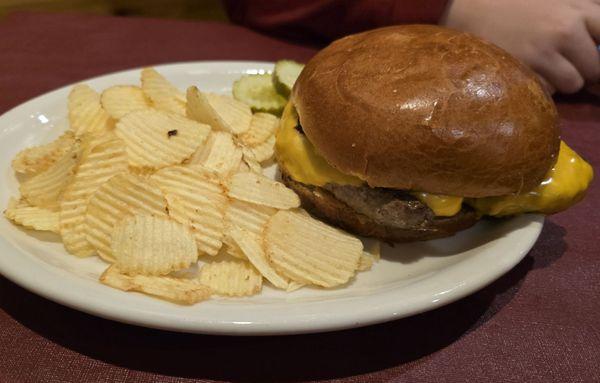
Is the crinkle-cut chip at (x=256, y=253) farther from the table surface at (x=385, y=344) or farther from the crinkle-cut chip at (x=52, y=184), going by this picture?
the crinkle-cut chip at (x=52, y=184)

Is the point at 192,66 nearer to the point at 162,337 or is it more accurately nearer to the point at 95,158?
the point at 95,158

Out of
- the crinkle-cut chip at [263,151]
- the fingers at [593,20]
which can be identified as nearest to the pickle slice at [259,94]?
the crinkle-cut chip at [263,151]

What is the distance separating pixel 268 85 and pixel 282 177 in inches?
24.4

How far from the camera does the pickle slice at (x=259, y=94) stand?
1994mm

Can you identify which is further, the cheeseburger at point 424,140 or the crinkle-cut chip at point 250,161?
the crinkle-cut chip at point 250,161

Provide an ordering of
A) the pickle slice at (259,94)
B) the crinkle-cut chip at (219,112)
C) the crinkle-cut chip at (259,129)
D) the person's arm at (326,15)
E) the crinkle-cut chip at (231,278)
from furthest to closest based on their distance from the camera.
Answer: the person's arm at (326,15)
the pickle slice at (259,94)
the crinkle-cut chip at (259,129)
the crinkle-cut chip at (219,112)
the crinkle-cut chip at (231,278)

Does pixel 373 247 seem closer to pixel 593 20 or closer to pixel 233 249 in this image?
pixel 233 249

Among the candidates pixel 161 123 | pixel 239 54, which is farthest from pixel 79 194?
pixel 239 54

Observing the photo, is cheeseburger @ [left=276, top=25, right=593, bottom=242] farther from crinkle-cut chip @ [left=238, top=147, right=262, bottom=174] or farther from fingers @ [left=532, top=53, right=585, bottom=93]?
fingers @ [left=532, top=53, right=585, bottom=93]

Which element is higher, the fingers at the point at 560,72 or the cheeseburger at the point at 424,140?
the cheeseburger at the point at 424,140

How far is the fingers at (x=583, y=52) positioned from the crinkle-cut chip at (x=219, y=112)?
1.50 meters

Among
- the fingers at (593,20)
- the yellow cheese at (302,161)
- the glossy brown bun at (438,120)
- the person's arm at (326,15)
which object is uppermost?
the glossy brown bun at (438,120)

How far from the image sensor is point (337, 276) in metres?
1.30

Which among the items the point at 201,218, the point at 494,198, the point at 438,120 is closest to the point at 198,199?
the point at 201,218
